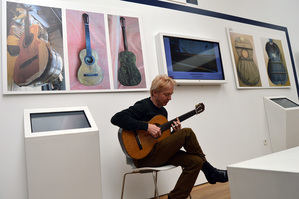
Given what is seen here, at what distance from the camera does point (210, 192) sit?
8.55 feet

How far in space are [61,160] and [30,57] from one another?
1071 mm

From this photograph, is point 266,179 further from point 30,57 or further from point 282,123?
point 282,123

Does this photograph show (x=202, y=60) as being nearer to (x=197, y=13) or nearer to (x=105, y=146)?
(x=197, y=13)

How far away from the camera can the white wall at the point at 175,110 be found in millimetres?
2139

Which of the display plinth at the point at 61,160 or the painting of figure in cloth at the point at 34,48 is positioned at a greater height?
the painting of figure in cloth at the point at 34,48

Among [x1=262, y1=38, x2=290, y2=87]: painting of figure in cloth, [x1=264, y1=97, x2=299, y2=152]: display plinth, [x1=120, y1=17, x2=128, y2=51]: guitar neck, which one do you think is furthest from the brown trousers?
[x1=262, y1=38, x2=290, y2=87]: painting of figure in cloth

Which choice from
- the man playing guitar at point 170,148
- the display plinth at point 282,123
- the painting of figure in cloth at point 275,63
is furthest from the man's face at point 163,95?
the painting of figure in cloth at point 275,63

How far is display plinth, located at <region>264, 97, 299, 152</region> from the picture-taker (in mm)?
3525

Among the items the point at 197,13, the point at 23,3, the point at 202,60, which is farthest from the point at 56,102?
the point at 197,13

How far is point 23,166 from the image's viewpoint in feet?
7.01

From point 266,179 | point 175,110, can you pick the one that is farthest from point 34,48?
point 266,179

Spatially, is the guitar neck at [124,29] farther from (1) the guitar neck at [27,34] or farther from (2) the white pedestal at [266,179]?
(2) the white pedestal at [266,179]

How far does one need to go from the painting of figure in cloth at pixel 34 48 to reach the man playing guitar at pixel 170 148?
30.4 inches

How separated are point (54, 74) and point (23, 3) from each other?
721 mm
